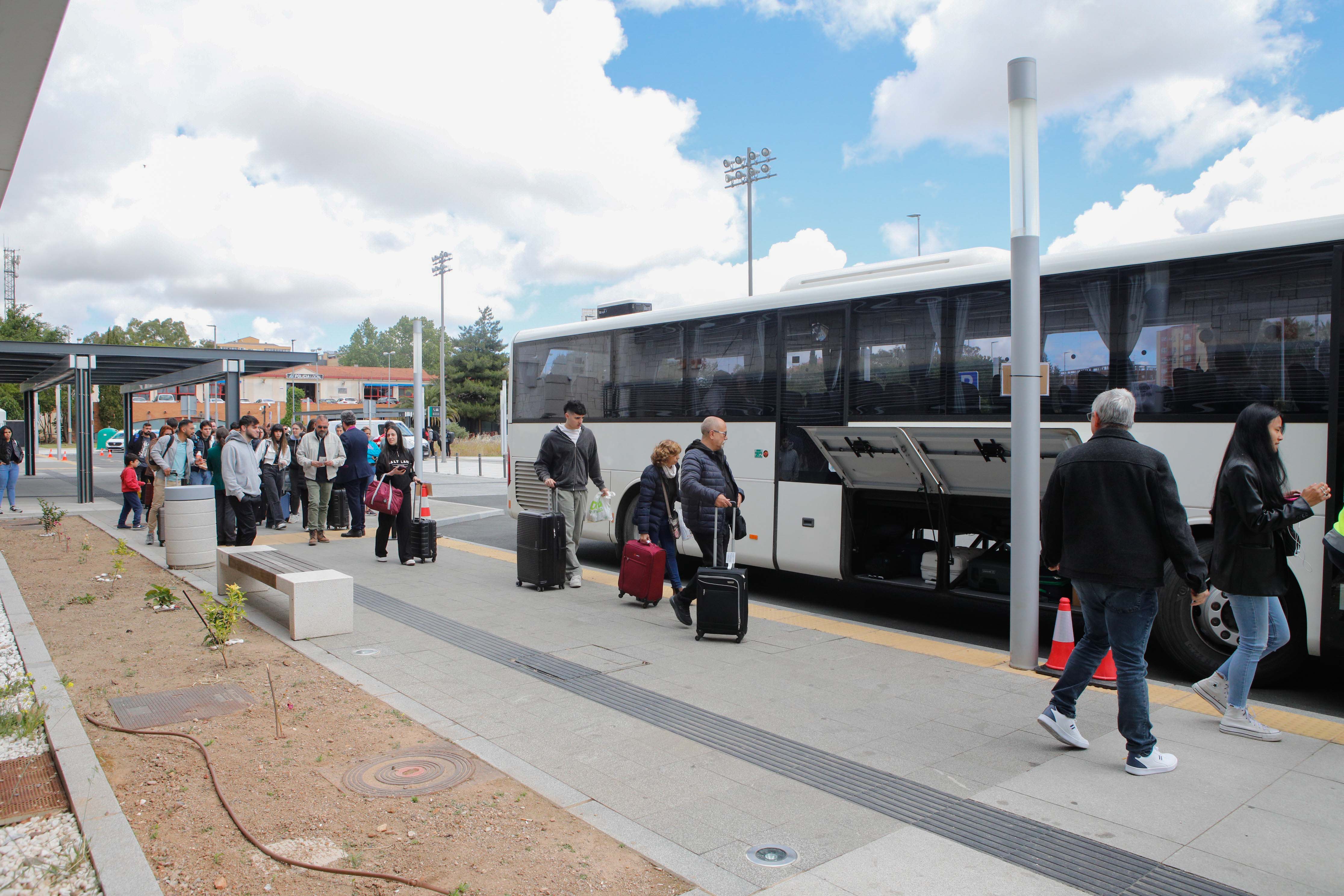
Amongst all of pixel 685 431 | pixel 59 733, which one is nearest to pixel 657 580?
pixel 685 431

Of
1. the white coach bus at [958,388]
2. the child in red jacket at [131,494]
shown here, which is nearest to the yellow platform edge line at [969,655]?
the white coach bus at [958,388]

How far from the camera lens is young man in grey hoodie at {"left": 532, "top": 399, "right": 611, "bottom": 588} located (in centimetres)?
959

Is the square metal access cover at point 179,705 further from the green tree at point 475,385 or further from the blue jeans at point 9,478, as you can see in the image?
the green tree at point 475,385

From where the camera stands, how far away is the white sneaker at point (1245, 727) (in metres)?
4.90

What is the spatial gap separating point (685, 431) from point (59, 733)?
653cm

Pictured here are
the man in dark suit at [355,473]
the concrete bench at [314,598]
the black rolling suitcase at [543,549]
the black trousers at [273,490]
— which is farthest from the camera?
the black trousers at [273,490]

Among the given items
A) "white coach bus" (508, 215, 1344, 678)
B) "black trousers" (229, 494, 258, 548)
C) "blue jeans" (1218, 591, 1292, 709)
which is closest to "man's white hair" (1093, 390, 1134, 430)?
"blue jeans" (1218, 591, 1292, 709)

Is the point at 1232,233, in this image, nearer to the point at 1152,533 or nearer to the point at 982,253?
the point at 982,253

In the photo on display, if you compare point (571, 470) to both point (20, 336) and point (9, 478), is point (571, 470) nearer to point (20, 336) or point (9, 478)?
point (9, 478)

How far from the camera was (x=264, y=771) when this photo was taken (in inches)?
171

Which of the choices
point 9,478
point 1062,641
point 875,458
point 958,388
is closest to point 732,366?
point 875,458

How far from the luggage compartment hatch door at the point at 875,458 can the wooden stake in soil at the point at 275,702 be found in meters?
4.82

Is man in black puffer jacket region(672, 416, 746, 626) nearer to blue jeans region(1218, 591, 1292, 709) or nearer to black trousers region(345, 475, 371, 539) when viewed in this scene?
blue jeans region(1218, 591, 1292, 709)

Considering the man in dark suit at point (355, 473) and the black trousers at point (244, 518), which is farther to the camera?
the man in dark suit at point (355, 473)
